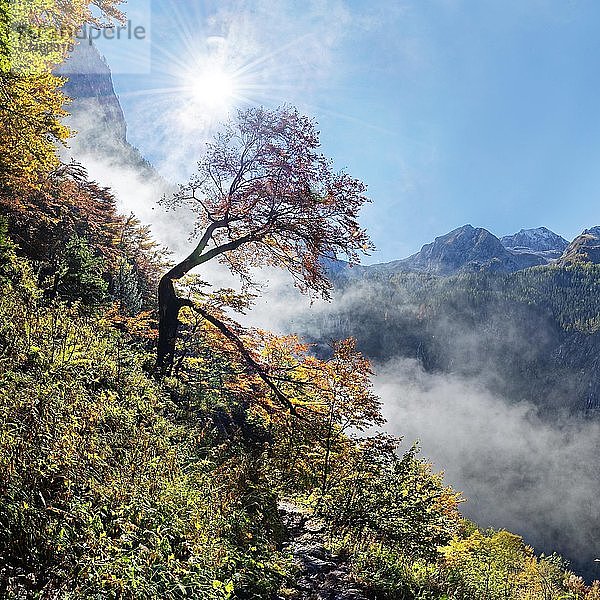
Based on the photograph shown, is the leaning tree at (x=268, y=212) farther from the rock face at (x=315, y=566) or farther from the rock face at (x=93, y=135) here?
the rock face at (x=93, y=135)

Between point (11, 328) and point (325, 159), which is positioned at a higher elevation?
point (325, 159)

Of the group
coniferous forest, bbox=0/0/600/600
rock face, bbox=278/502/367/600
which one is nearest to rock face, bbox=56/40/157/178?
coniferous forest, bbox=0/0/600/600

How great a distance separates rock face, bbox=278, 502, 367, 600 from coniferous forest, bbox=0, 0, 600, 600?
0.10 ft

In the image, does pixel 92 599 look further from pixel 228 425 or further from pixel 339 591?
pixel 228 425

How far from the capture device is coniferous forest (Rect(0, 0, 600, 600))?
402cm

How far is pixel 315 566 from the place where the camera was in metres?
6.38

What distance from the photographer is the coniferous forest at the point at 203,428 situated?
13.2 ft

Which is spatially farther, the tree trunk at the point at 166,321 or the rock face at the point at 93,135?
the rock face at the point at 93,135

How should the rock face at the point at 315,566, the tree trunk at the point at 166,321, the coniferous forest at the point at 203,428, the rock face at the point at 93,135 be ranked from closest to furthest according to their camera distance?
1. the coniferous forest at the point at 203,428
2. the rock face at the point at 315,566
3. the tree trunk at the point at 166,321
4. the rock face at the point at 93,135

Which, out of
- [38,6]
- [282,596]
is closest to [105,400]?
[282,596]

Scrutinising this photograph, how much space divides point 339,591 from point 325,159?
26.4ft

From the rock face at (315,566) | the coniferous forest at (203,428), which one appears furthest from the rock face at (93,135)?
the rock face at (315,566)

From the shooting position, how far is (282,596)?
523 cm

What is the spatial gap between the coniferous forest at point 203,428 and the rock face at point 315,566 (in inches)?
1.2
